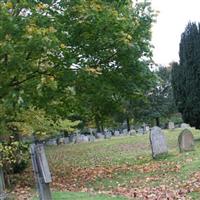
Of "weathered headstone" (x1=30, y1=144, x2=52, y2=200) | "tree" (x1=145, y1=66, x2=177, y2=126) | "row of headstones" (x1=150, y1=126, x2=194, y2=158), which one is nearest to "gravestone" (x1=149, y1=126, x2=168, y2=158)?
"row of headstones" (x1=150, y1=126, x2=194, y2=158)

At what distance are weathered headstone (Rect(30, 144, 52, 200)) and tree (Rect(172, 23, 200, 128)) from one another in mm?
19050

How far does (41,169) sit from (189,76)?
20.0m

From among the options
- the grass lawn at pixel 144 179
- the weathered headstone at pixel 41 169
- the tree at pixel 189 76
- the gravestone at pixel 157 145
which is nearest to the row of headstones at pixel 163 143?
the gravestone at pixel 157 145

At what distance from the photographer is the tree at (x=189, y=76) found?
2609 centimetres

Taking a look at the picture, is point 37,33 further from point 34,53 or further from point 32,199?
point 32,199

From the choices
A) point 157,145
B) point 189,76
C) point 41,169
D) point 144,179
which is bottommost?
point 144,179

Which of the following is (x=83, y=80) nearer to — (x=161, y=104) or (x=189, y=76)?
(x=189, y=76)

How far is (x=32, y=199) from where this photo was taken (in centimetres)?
1170

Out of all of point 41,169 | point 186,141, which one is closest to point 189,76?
point 186,141

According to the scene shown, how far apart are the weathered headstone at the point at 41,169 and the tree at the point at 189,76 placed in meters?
19.1

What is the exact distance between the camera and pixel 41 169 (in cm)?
754

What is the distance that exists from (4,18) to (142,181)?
617 centimetres

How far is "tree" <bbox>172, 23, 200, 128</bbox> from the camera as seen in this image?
1027 inches

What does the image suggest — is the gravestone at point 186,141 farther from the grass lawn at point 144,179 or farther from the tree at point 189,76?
the tree at point 189,76
